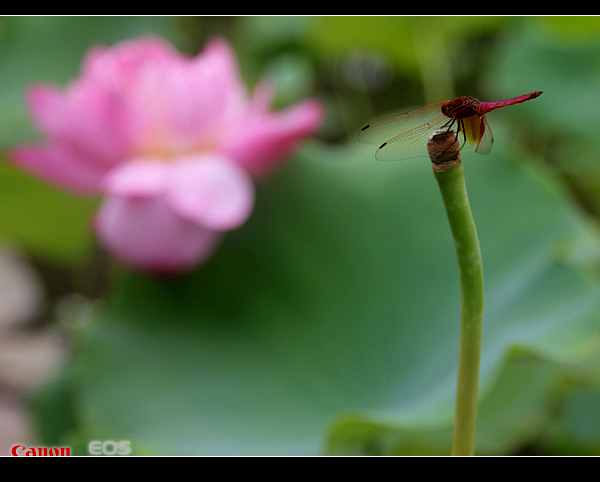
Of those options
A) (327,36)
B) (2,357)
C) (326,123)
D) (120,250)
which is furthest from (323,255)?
(2,357)

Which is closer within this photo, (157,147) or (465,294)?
(465,294)

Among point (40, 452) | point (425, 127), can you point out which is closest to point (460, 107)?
point (425, 127)

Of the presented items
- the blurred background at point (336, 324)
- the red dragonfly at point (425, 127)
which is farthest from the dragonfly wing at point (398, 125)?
the blurred background at point (336, 324)

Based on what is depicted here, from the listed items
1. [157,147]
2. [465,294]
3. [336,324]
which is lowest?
[465,294]

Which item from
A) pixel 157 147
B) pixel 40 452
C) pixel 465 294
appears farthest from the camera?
pixel 157 147

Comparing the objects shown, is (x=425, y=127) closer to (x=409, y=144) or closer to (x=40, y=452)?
(x=409, y=144)

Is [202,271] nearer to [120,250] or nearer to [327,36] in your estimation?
[120,250]
